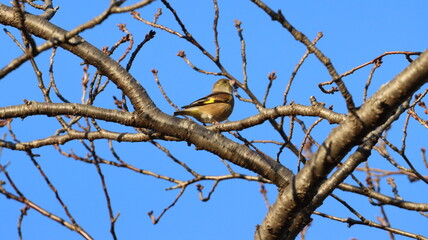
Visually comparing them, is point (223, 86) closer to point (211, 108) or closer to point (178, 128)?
point (211, 108)

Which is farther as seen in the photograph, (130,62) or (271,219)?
(130,62)

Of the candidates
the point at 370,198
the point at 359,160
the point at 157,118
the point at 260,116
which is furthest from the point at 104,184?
the point at 370,198

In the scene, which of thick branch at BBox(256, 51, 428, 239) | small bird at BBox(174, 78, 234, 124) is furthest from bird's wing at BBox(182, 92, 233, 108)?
thick branch at BBox(256, 51, 428, 239)

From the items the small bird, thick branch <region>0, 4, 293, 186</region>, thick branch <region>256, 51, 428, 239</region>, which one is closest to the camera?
thick branch <region>256, 51, 428, 239</region>

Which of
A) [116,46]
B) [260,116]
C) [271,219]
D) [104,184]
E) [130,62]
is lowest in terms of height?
[271,219]

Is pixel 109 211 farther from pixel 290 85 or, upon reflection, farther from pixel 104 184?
pixel 290 85

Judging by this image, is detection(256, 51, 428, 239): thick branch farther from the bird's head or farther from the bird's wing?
the bird's head

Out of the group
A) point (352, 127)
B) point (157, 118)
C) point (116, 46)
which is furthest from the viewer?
point (116, 46)

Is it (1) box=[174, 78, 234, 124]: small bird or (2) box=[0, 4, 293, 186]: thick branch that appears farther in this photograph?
(1) box=[174, 78, 234, 124]: small bird

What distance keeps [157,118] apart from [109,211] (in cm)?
84

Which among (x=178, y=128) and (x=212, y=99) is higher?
(x=212, y=99)

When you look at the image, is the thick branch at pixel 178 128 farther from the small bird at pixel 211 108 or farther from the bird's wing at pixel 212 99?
the bird's wing at pixel 212 99

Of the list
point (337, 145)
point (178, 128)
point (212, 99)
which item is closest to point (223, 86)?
point (212, 99)

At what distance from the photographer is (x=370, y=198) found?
4219 millimetres
